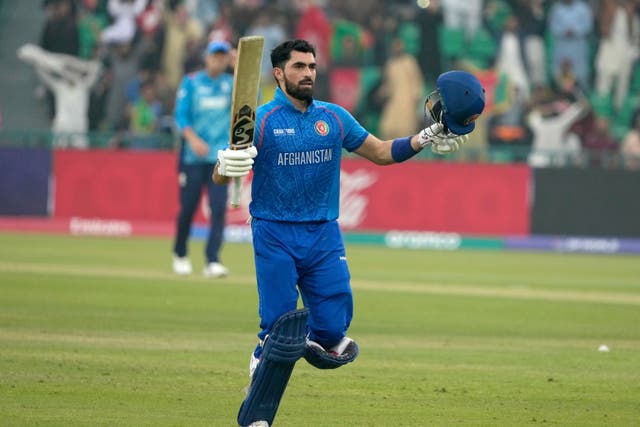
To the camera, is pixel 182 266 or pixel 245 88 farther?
pixel 182 266

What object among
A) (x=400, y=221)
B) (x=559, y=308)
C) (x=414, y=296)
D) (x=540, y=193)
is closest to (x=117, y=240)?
(x=400, y=221)

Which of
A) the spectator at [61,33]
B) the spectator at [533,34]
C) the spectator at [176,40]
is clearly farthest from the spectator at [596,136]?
the spectator at [61,33]

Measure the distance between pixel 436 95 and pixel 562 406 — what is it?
1.96 metres

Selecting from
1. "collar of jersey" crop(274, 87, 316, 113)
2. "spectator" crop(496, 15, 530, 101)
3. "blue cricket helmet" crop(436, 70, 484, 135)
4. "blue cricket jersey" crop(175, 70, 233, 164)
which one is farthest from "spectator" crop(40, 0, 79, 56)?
"blue cricket helmet" crop(436, 70, 484, 135)

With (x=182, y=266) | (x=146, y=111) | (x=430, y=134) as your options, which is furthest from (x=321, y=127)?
(x=146, y=111)

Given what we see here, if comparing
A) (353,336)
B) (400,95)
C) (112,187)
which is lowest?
(112,187)

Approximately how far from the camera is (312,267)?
7363mm

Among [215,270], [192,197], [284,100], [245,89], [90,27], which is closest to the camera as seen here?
[245,89]

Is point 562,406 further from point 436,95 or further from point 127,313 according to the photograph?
point 127,313

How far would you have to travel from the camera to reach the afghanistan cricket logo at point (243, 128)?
6996 mm

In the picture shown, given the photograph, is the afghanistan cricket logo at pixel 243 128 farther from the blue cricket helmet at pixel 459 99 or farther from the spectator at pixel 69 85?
the spectator at pixel 69 85

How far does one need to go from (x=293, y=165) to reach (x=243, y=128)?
488 millimetres

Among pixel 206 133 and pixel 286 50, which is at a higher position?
pixel 286 50

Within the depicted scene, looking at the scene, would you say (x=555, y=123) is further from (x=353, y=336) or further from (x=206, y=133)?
(x=353, y=336)
